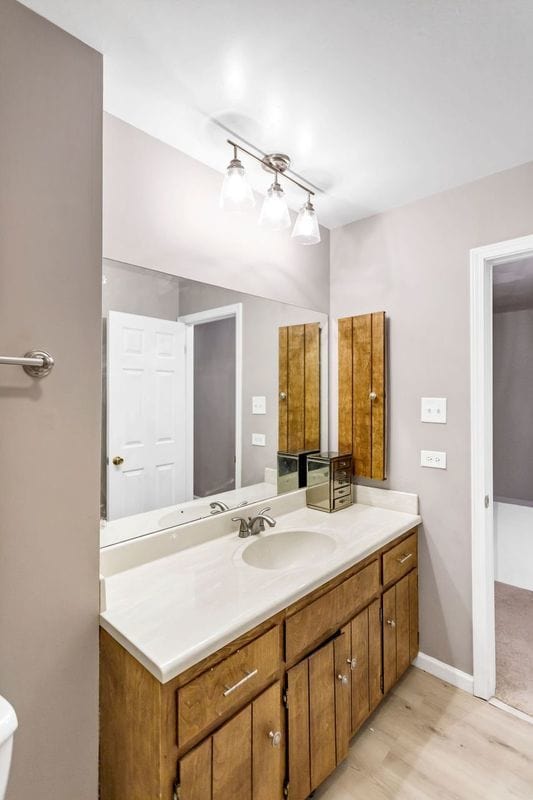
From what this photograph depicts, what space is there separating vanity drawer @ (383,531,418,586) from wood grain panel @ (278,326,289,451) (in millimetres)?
693

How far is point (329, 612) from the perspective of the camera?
1.38m

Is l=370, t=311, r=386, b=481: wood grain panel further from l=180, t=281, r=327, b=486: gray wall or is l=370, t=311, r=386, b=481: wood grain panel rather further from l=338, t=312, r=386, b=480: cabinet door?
l=180, t=281, r=327, b=486: gray wall

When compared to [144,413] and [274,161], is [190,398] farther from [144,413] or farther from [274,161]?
[274,161]

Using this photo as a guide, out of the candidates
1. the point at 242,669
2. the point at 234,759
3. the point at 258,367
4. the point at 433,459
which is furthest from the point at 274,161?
the point at 234,759

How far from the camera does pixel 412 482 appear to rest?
2.04m

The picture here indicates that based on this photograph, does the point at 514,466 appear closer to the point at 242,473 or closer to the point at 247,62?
the point at 242,473

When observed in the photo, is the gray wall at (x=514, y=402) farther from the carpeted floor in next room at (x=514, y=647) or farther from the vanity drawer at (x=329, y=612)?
the vanity drawer at (x=329, y=612)

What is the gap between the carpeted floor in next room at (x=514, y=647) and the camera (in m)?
1.83

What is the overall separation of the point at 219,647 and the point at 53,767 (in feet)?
1.78

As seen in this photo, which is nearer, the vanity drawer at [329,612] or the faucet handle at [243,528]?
the vanity drawer at [329,612]

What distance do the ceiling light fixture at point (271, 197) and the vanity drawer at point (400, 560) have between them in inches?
56.4

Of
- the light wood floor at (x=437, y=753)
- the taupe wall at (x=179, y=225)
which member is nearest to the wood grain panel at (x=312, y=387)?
the taupe wall at (x=179, y=225)

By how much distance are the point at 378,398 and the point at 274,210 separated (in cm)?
103

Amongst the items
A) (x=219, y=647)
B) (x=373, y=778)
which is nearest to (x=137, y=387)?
(x=219, y=647)
